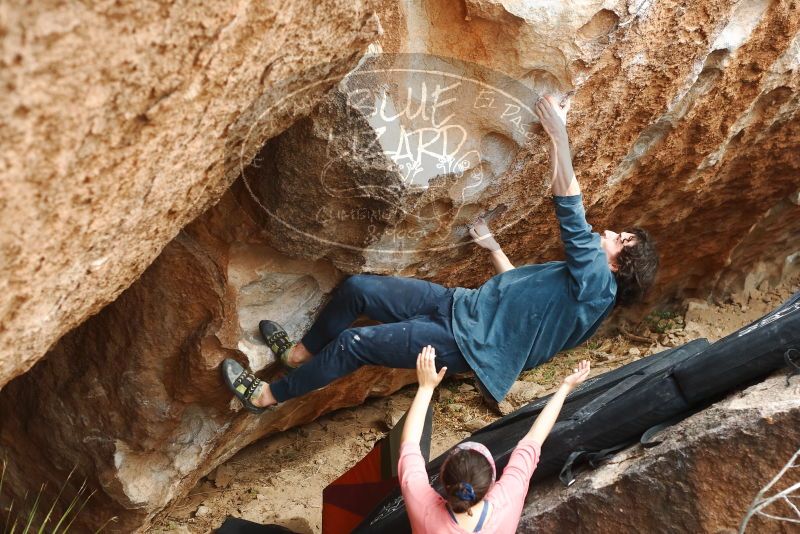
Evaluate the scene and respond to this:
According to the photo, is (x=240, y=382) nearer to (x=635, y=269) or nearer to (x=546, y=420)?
(x=546, y=420)

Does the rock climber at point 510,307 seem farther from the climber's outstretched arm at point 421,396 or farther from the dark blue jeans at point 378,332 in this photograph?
the climber's outstretched arm at point 421,396

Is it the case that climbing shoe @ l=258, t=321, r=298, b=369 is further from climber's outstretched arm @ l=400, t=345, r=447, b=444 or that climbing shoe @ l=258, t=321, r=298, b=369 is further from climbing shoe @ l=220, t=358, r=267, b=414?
climber's outstretched arm @ l=400, t=345, r=447, b=444

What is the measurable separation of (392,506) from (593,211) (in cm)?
179

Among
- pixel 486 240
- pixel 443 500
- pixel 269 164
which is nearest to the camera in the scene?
pixel 443 500

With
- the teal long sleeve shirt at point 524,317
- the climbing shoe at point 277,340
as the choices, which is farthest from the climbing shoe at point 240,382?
the teal long sleeve shirt at point 524,317

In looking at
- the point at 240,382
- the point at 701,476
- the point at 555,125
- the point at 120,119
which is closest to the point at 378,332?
the point at 240,382

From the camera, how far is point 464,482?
9.06ft

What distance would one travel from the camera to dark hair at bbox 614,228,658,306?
330 cm

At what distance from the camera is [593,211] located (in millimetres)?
4363

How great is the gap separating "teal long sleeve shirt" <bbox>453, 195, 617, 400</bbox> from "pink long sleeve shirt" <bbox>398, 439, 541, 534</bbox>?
0.35 m

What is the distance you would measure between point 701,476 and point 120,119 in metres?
2.23

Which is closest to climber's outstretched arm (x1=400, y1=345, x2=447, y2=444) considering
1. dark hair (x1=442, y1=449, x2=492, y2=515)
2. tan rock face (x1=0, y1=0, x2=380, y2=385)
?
dark hair (x1=442, y1=449, x2=492, y2=515)

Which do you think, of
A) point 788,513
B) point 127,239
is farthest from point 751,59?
point 127,239

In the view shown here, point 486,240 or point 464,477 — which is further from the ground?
point 486,240
